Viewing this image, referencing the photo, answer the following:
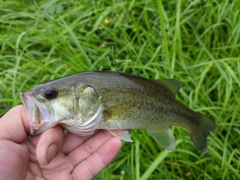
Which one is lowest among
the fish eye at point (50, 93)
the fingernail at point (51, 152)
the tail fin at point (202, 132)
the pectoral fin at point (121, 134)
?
the tail fin at point (202, 132)

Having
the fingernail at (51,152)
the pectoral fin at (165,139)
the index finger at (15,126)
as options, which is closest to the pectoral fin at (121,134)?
the pectoral fin at (165,139)

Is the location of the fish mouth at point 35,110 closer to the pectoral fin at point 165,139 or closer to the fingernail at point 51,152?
the fingernail at point 51,152

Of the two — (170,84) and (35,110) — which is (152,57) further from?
(35,110)

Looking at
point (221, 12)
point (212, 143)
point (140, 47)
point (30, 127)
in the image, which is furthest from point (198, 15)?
point (30, 127)

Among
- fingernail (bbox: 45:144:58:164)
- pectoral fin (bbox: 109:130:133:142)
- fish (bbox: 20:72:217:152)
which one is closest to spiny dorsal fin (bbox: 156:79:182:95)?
fish (bbox: 20:72:217:152)

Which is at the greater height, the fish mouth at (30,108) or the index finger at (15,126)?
the fish mouth at (30,108)

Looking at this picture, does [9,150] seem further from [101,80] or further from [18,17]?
[18,17]

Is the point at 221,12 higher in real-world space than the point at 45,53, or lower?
higher

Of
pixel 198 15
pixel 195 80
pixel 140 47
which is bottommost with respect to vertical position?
pixel 195 80
